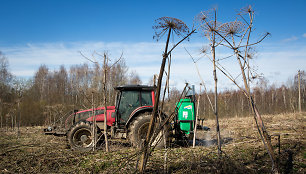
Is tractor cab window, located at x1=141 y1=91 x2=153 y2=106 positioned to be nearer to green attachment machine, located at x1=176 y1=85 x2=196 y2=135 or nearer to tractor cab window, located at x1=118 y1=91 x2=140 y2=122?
tractor cab window, located at x1=118 y1=91 x2=140 y2=122

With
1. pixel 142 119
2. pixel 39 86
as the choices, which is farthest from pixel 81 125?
pixel 39 86

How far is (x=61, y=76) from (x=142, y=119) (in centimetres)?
4052

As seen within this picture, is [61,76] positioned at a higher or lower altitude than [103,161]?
higher

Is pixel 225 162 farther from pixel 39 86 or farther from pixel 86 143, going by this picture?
pixel 39 86

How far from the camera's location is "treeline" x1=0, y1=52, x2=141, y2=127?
26.7 ft

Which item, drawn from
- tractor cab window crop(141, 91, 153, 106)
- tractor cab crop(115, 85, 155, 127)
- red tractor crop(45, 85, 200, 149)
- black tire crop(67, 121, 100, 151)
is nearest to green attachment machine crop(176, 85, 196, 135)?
red tractor crop(45, 85, 200, 149)

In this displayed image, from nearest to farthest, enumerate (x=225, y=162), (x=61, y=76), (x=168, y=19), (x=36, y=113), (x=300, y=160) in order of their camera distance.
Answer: (x=168, y=19)
(x=225, y=162)
(x=300, y=160)
(x=36, y=113)
(x=61, y=76)

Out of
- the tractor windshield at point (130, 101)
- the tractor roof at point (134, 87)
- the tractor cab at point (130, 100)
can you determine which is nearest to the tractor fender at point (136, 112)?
the tractor cab at point (130, 100)

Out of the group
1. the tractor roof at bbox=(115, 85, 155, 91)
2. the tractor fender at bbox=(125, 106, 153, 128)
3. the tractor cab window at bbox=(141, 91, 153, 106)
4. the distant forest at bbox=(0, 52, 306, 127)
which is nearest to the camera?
the tractor fender at bbox=(125, 106, 153, 128)

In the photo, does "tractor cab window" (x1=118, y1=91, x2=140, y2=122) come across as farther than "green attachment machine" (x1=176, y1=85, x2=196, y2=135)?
No

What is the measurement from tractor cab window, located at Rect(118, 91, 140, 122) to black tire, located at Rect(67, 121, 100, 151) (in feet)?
3.68

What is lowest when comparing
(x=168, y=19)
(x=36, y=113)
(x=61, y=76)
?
(x=36, y=113)

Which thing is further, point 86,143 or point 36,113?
point 36,113

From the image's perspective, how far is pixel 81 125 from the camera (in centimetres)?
690
